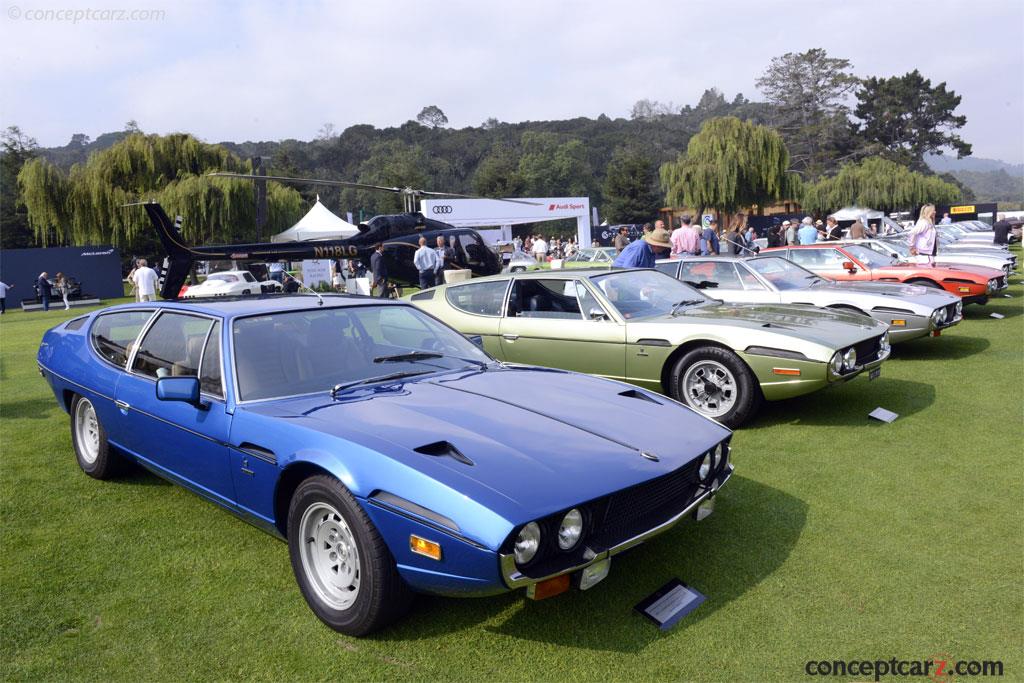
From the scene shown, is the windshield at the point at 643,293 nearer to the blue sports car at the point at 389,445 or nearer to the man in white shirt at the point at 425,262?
the blue sports car at the point at 389,445

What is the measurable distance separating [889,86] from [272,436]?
97.7 m

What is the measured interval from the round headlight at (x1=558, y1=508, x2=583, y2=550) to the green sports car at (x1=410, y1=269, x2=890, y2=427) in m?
3.33

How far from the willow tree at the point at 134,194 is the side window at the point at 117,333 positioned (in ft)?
101

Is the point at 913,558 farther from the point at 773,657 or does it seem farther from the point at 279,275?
the point at 279,275

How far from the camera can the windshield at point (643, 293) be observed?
650 centimetres

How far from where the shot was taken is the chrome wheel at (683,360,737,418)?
5746 millimetres

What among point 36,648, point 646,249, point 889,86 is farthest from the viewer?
point 889,86

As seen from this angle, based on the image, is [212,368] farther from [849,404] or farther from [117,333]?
[849,404]

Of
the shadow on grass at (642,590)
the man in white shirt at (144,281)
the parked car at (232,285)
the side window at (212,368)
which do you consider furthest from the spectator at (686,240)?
the parked car at (232,285)

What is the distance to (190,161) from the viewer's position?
118 feet

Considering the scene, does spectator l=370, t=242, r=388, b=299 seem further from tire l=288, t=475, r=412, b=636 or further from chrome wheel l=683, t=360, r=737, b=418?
tire l=288, t=475, r=412, b=636

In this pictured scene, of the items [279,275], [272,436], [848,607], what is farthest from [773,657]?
[279,275]

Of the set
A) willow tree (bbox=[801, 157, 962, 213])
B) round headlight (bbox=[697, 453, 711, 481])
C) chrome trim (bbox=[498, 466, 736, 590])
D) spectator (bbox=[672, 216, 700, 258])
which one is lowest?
chrome trim (bbox=[498, 466, 736, 590])

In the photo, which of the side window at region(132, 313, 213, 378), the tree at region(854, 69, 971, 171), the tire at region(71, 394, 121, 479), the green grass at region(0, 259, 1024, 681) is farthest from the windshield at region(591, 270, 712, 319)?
the tree at region(854, 69, 971, 171)
